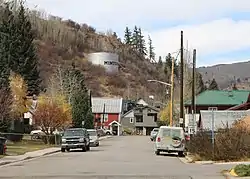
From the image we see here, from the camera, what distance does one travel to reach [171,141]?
38031mm

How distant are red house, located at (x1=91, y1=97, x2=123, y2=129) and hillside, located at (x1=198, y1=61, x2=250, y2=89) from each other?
1147 inches

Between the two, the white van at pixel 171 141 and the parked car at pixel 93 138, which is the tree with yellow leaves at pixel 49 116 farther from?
the white van at pixel 171 141

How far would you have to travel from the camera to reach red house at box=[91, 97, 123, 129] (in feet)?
481

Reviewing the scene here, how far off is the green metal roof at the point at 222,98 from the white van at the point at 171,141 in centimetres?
4606

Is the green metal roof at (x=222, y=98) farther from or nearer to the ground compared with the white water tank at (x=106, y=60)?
nearer to the ground

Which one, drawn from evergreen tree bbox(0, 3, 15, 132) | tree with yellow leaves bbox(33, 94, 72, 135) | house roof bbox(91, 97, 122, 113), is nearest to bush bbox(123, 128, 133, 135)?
house roof bbox(91, 97, 122, 113)

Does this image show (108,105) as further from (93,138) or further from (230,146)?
(230,146)

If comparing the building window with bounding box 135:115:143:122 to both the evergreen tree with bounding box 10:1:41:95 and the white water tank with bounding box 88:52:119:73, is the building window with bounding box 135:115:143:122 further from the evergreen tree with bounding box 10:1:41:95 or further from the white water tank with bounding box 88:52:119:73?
the evergreen tree with bounding box 10:1:41:95

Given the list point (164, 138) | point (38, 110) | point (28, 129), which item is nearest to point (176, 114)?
point (28, 129)

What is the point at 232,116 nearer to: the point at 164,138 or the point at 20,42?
the point at 164,138

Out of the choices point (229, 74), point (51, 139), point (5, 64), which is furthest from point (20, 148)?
point (229, 74)

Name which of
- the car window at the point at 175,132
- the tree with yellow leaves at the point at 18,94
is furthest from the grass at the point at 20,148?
the car window at the point at 175,132

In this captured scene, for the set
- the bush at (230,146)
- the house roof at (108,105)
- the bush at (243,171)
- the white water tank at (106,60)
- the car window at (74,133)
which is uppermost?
the white water tank at (106,60)

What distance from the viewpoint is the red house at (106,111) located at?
14650 centimetres
